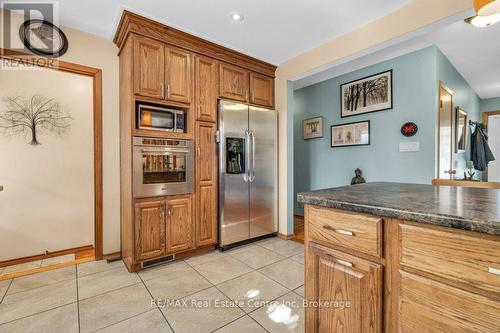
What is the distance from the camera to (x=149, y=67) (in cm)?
235

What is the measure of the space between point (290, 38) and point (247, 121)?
1099 millimetres

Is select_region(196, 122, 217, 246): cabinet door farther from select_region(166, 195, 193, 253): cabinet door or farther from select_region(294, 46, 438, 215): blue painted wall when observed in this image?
select_region(294, 46, 438, 215): blue painted wall

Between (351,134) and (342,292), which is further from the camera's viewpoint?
(351,134)

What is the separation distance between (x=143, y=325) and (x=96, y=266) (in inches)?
50.0

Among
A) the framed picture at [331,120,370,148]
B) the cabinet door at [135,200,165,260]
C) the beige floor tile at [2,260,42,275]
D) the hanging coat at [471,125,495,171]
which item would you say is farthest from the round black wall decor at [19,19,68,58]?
the hanging coat at [471,125,495,171]

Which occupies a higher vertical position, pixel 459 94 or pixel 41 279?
pixel 459 94

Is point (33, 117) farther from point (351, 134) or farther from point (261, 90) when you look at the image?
point (351, 134)

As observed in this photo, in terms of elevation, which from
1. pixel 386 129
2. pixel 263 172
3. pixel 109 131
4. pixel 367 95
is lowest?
pixel 263 172

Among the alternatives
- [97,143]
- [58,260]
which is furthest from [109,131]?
[58,260]

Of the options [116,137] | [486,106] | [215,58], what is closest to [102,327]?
[116,137]

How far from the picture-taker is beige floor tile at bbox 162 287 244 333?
5.04 ft

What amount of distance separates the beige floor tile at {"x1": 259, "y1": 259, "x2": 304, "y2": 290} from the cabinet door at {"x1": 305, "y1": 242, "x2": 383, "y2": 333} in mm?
915

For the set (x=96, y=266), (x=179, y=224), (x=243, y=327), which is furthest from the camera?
(x=179, y=224)

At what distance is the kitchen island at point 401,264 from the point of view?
2.33 ft
